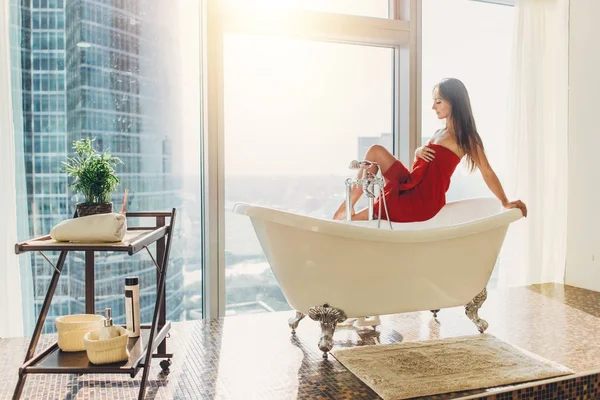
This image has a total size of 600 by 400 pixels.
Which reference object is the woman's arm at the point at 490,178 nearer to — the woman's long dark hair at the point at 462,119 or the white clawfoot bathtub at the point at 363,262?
the woman's long dark hair at the point at 462,119

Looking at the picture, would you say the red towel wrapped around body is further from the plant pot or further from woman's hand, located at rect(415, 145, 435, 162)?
the plant pot

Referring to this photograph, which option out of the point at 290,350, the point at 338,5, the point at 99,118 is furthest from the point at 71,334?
the point at 338,5

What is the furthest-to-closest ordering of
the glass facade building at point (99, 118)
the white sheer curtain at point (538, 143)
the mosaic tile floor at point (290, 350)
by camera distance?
the white sheer curtain at point (538, 143) < the glass facade building at point (99, 118) < the mosaic tile floor at point (290, 350)

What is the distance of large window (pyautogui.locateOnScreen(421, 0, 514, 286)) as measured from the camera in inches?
149

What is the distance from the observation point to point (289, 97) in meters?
3.43

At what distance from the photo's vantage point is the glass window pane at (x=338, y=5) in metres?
3.32

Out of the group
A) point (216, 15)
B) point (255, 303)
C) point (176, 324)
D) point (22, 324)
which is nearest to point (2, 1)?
point (216, 15)

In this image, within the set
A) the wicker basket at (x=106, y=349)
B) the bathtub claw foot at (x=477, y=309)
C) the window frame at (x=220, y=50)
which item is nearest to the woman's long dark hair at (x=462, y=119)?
the window frame at (x=220, y=50)

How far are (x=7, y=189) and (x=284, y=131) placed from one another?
1.50 metres

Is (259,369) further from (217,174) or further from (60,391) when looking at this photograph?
(217,174)

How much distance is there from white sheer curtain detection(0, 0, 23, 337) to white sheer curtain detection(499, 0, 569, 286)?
2.91 meters

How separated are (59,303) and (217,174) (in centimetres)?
105

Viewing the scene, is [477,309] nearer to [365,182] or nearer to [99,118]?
[365,182]

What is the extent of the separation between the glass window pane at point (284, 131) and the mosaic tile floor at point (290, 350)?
421 millimetres
